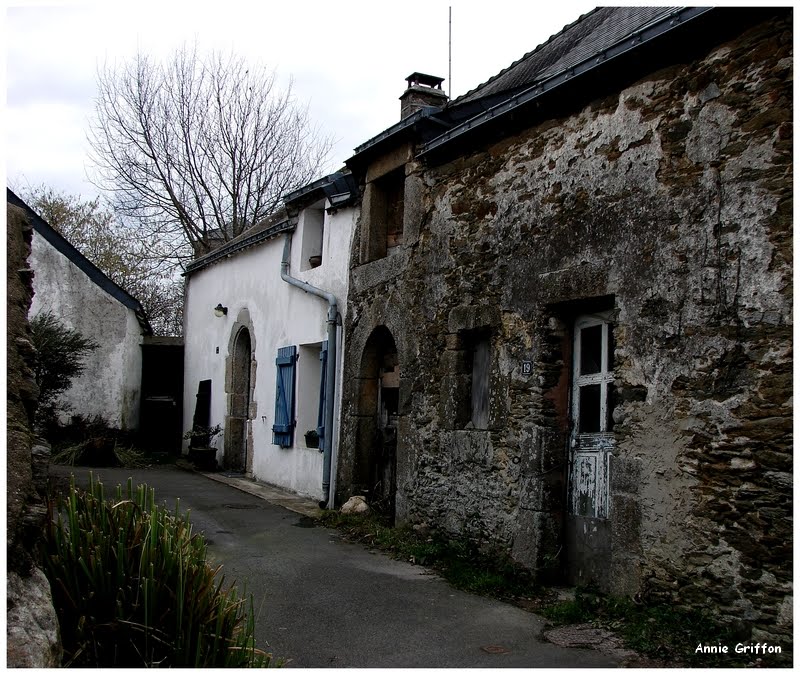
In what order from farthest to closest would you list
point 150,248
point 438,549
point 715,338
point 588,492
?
point 150,248 < point 438,549 < point 588,492 < point 715,338

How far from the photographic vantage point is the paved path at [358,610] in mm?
5066

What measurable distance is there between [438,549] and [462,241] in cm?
291

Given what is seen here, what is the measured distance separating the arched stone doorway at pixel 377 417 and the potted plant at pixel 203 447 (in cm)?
536

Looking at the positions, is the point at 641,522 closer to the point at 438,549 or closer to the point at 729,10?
the point at 438,549

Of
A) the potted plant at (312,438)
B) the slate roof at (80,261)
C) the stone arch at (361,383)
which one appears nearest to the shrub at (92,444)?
the slate roof at (80,261)

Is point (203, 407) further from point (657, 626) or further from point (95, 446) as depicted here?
point (657, 626)

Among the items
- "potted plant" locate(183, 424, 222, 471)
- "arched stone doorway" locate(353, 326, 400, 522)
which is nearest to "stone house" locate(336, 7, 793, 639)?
"arched stone doorway" locate(353, 326, 400, 522)

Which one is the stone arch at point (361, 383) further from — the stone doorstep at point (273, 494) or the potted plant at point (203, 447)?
the potted plant at point (203, 447)

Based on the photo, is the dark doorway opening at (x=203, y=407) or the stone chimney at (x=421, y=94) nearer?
the stone chimney at (x=421, y=94)

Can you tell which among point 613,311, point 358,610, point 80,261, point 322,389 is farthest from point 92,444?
point 613,311

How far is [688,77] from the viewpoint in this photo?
5570mm

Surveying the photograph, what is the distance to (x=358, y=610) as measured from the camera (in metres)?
6.05

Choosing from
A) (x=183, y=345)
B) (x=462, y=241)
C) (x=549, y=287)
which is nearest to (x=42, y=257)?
(x=183, y=345)

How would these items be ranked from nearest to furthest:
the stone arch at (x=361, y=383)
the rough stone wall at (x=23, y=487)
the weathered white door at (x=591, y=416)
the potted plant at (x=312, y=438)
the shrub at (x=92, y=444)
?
the rough stone wall at (x=23, y=487) < the weathered white door at (x=591, y=416) < the stone arch at (x=361, y=383) < the potted plant at (x=312, y=438) < the shrub at (x=92, y=444)
